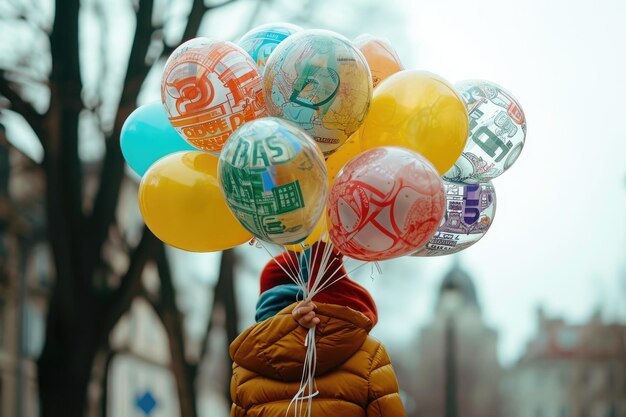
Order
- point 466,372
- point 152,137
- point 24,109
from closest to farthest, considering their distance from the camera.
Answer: point 152,137 → point 24,109 → point 466,372

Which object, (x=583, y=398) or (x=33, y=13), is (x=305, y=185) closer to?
(x=33, y=13)

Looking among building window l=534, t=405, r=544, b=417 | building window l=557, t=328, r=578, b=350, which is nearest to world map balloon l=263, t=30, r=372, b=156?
building window l=557, t=328, r=578, b=350

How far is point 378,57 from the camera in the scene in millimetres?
5023

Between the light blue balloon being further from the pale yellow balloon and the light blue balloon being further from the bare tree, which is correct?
the bare tree

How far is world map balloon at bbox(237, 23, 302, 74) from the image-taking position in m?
4.87

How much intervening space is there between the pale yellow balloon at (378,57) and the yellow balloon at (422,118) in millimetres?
416

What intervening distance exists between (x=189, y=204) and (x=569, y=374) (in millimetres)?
61771

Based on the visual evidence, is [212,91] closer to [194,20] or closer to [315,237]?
[315,237]

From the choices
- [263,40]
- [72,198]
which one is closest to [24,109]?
[72,198]

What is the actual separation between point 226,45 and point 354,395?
1.63 metres

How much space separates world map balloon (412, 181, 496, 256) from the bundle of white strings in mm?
587

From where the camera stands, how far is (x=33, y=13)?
35.6 feet

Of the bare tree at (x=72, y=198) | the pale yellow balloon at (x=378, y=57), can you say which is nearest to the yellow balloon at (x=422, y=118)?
the pale yellow balloon at (x=378, y=57)

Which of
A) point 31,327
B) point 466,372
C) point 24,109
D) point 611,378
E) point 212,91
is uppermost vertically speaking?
point 212,91
